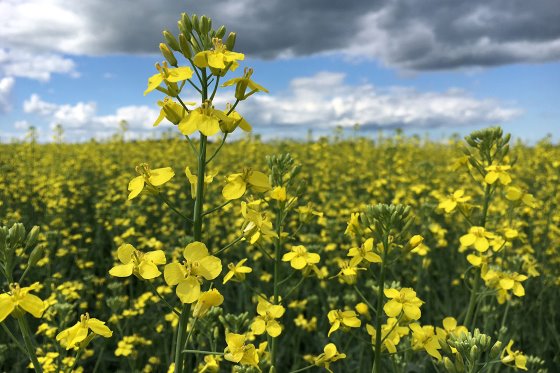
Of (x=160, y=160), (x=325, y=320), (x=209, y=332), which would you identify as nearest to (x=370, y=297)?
(x=325, y=320)

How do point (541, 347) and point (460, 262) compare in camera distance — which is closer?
point (541, 347)

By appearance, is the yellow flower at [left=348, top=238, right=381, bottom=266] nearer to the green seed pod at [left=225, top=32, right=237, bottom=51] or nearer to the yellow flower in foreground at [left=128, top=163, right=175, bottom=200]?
the yellow flower in foreground at [left=128, top=163, right=175, bottom=200]

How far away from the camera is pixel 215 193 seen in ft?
30.2

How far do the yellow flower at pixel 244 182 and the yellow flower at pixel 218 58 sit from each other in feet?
1.44

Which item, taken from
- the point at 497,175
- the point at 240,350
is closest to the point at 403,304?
the point at 240,350

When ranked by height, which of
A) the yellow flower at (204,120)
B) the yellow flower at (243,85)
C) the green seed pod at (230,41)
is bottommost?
the yellow flower at (204,120)

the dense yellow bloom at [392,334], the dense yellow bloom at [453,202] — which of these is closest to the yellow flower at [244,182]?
the dense yellow bloom at [392,334]

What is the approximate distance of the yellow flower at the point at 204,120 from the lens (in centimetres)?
176

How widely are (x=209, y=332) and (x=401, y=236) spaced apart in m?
1.59

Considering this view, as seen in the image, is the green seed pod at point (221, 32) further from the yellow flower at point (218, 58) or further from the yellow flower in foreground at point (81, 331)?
the yellow flower in foreground at point (81, 331)

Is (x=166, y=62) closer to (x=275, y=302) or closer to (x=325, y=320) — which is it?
(x=275, y=302)

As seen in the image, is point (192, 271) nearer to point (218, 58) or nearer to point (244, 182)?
point (244, 182)

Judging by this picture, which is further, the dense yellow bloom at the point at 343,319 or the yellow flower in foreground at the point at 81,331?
the dense yellow bloom at the point at 343,319

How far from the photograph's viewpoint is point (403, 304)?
2.43 metres
